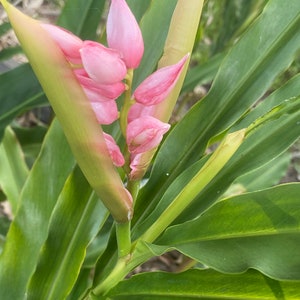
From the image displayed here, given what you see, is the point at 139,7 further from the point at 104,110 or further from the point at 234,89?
the point at 104,110

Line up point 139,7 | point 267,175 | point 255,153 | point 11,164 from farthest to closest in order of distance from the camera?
point 267,175 → point 11,164 → point 139,7 → point 255,153

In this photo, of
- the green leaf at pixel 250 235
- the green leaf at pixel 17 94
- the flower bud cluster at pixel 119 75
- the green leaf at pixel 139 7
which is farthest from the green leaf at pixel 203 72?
the flower bud cluster at pixel 119 75

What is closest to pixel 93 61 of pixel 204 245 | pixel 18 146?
pixel 204 245

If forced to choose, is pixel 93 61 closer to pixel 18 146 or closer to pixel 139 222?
pixel 139 222

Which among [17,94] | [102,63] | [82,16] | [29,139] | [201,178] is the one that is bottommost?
[29,139]

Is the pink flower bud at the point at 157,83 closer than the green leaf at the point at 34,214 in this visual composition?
Answer: Yes

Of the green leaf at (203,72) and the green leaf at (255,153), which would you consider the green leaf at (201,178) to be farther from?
the green leaf at (203,72)

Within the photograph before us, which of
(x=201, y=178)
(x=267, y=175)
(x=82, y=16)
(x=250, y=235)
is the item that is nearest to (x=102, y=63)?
(x=201, y=178)
